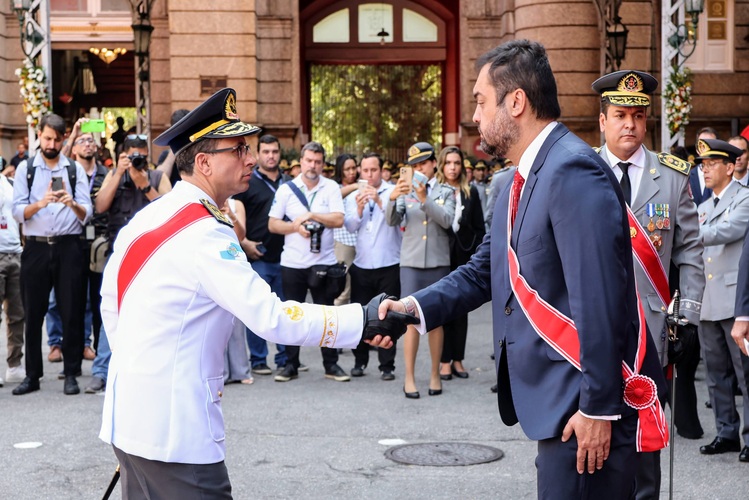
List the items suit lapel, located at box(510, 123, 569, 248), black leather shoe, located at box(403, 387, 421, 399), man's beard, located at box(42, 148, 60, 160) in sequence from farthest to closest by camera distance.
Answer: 1. man's beard, located at box(42, 148, 60, 160)
2. black leather shoe, located at box(403, 387, 421, 399)
3. suit lapel, located at box(510, 123, 569, 248)

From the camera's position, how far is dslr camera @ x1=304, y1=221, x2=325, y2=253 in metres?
10.5

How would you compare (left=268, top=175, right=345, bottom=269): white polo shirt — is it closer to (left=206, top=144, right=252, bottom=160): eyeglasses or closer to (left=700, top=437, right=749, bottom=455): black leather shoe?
(left=700, top=437, right=749, bottom=455): black leather shoe

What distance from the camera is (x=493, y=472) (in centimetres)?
704

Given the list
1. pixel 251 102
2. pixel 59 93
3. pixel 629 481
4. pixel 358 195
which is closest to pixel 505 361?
pixel 629 481

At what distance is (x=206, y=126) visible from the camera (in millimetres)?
3939

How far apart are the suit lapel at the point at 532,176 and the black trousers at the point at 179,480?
4.31 feet

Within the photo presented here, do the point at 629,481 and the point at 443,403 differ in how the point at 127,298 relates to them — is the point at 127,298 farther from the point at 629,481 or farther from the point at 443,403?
the point at 443,403

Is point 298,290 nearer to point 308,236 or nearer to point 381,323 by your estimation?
point 308,236

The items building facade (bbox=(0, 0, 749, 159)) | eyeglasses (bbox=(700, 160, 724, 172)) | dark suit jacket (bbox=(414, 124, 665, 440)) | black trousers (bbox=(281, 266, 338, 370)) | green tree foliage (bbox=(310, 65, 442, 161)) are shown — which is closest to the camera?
dark suit jacket (bbox=(414, 124, 665, 440))

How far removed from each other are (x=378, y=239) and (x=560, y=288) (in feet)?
23.4

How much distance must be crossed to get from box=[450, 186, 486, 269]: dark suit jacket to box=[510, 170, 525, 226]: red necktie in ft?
21.6

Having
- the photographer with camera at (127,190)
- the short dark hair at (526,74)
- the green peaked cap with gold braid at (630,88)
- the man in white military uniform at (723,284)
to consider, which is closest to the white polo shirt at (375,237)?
the photographer with camera at (127,190)

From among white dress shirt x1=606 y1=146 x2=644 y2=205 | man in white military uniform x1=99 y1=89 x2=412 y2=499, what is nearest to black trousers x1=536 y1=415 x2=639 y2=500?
man in white military uniform x1=99 y1=89 x2=412 y2=499

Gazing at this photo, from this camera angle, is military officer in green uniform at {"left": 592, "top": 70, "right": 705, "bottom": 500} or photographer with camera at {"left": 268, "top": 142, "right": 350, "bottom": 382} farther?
photographer with camera at {"left": 268, "top": 142, "right": 350, "bottom": 382}
